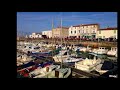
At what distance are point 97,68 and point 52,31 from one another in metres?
0.90

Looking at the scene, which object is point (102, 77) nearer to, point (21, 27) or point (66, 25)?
point (66, 25)

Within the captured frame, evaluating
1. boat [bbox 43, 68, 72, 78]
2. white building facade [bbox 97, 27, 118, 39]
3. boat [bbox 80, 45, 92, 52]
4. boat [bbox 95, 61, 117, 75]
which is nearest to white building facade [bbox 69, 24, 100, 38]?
white building facade [bbox 97, 27, 118, 39]

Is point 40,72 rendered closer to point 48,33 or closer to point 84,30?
point 48,33

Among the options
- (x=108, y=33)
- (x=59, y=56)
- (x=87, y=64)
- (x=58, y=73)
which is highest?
(x=108, y=33)

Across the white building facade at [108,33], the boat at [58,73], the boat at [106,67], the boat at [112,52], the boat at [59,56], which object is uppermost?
the white building facade at [108,33]

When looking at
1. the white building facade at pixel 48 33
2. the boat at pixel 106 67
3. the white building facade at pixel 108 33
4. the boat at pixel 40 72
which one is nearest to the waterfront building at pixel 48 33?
the white building facade at pixel 48 33

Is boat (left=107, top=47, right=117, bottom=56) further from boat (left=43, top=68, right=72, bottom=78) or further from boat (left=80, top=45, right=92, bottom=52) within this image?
boat (left=43, top=68, right=72, bottom=78)

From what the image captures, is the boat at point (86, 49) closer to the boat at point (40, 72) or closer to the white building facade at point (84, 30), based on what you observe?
the white building facade at point (84, 30)

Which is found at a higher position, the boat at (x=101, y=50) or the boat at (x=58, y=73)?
the boat at (x=101, y=50)

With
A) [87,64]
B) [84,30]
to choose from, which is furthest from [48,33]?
[87,64]
